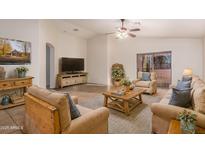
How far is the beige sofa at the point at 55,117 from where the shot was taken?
4.93 feet

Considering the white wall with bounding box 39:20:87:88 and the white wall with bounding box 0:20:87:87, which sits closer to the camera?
the white wall with bounding box 0:20:87:87

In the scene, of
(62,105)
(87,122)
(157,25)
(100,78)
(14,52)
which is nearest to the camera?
(62,105)

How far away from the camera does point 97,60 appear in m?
7.64

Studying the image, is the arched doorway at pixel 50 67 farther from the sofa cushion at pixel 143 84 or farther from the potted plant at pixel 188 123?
the potted plant at pixel 188 123

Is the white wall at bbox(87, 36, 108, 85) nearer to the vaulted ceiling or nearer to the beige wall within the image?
the beige wall

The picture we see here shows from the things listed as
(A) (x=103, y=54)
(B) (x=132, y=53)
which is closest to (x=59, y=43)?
(A) (x=103, y=54)

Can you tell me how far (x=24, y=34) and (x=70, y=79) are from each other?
10.4 feet

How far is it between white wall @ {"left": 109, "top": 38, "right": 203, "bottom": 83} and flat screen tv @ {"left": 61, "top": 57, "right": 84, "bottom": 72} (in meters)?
1.68

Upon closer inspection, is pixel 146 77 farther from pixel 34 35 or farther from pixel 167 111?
pixel 34 35

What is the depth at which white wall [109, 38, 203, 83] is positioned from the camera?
5691 mm

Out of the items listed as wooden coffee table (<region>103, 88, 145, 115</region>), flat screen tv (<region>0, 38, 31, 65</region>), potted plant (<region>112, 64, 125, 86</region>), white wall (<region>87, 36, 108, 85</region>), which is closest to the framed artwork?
potted plant (<region>112, 64, 125, 86</region>)

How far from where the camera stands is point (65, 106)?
1.53 metres

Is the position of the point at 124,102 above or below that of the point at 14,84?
below
